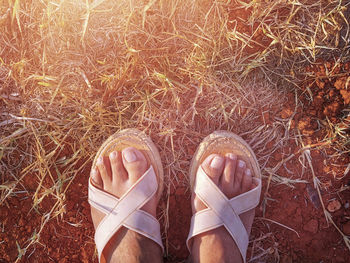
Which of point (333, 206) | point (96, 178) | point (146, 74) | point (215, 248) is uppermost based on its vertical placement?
point (146, 74)

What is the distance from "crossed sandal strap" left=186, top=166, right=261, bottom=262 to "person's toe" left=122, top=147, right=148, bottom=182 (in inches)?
12.5

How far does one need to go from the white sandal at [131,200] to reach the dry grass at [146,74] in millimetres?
73

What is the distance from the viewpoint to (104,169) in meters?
1.80

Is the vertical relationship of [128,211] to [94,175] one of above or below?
below

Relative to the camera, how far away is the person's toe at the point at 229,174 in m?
1.80

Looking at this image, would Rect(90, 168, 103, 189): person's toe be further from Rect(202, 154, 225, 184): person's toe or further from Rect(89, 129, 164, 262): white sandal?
Rect(202, 154, 225, 184): person's toe

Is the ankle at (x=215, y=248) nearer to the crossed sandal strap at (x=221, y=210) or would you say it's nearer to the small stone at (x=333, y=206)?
the crossed sandal strap at (x=221, y=210)

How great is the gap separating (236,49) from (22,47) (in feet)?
3.98

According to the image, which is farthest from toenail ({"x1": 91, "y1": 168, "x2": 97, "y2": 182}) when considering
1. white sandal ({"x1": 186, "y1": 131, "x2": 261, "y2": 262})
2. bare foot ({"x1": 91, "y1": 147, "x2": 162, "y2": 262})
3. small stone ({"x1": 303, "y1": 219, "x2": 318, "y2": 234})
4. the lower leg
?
small stone ({"x1": 303, "y1": 219, "x2": 318, "y2": 234})

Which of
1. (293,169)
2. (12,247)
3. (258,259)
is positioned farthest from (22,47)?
(258,259)

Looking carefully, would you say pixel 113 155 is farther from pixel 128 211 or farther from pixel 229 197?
pixel 229 197

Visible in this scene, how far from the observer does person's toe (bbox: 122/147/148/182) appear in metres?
1.79

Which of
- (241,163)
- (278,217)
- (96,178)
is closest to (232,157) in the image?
(241,163)

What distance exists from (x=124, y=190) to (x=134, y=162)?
167 mm
